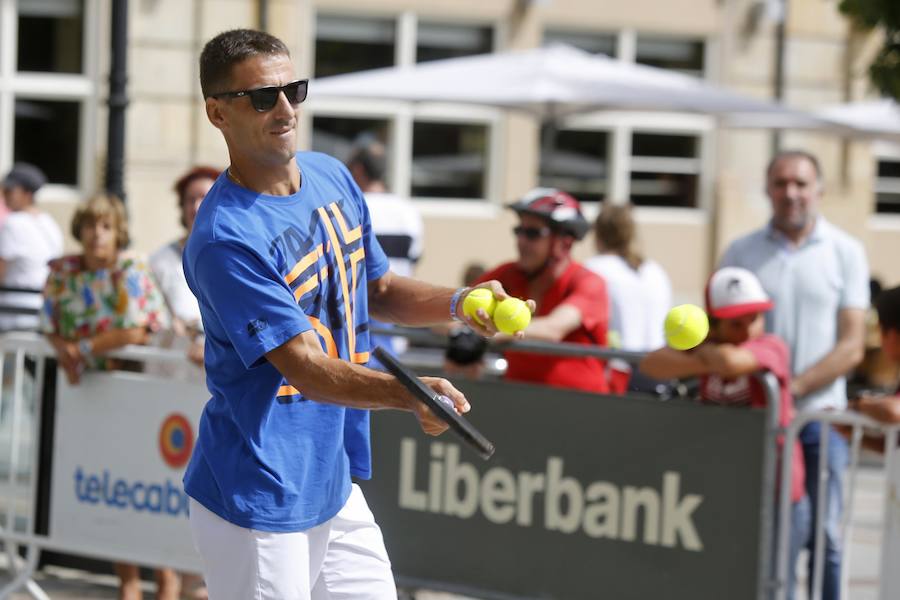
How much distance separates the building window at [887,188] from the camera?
68.3 feet

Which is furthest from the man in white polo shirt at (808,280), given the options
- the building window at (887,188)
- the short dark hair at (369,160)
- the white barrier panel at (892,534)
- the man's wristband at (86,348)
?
the building window at (887,188)

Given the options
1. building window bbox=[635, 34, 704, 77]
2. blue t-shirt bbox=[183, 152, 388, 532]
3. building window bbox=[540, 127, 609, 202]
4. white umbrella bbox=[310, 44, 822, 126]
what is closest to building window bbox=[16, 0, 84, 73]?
building window bbox=[540, 127, 609, 202]

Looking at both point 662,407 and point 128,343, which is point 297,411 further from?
point 128,343

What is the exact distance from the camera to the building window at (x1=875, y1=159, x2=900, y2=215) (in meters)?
20.8

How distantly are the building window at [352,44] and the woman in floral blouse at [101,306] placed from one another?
11.3m

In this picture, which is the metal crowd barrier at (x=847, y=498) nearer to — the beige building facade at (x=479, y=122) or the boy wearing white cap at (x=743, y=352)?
the boy wearing white cap at (x=743, y=352)

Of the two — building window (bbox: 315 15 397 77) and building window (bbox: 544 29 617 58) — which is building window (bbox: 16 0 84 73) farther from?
building window (bbox: 544 29 617 58)

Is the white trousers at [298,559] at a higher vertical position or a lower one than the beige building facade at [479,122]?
lower

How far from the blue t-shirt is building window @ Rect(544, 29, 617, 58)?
15.5m

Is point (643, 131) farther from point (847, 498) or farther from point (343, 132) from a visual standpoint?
point (847, 498)

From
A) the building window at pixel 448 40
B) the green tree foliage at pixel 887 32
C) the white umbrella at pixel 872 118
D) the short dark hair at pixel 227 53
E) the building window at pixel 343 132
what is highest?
the building window at pixel 448 40

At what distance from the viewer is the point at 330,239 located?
3.77 metres

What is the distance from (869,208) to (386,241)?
13497 mm

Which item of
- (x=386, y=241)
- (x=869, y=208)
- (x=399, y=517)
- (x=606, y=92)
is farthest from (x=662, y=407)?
(x=869, y=208)
